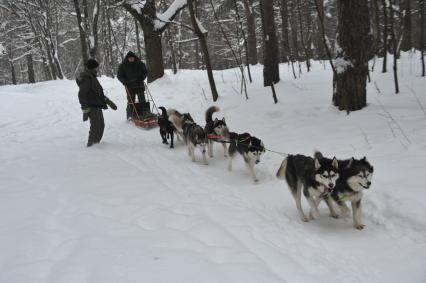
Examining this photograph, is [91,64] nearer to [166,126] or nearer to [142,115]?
[166,126]

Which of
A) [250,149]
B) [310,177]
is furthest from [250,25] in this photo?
[310,177]

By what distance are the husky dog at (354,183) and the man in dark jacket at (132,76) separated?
7.75 m

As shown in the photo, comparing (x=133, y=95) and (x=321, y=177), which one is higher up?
(x=133, y=95)

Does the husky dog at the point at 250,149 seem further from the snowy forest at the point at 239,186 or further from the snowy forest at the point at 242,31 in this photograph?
the snowy forest at the point at 242,31

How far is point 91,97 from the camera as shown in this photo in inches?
341

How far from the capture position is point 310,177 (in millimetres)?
4688

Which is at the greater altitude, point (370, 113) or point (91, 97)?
point (91, 97)

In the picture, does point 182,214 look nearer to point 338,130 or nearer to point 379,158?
point 379,158

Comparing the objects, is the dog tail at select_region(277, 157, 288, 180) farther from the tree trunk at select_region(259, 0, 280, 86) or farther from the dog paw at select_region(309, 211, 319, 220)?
the tree trunk at select_region(259, 0, 280, 86)

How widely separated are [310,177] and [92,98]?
579 cm

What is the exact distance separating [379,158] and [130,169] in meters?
4.22

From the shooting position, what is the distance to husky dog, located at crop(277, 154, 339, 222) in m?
4.33

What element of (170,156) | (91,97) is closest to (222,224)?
(170,156)

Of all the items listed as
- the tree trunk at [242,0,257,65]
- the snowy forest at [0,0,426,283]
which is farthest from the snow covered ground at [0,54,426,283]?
the tree trunk at [242,0,257,65]
